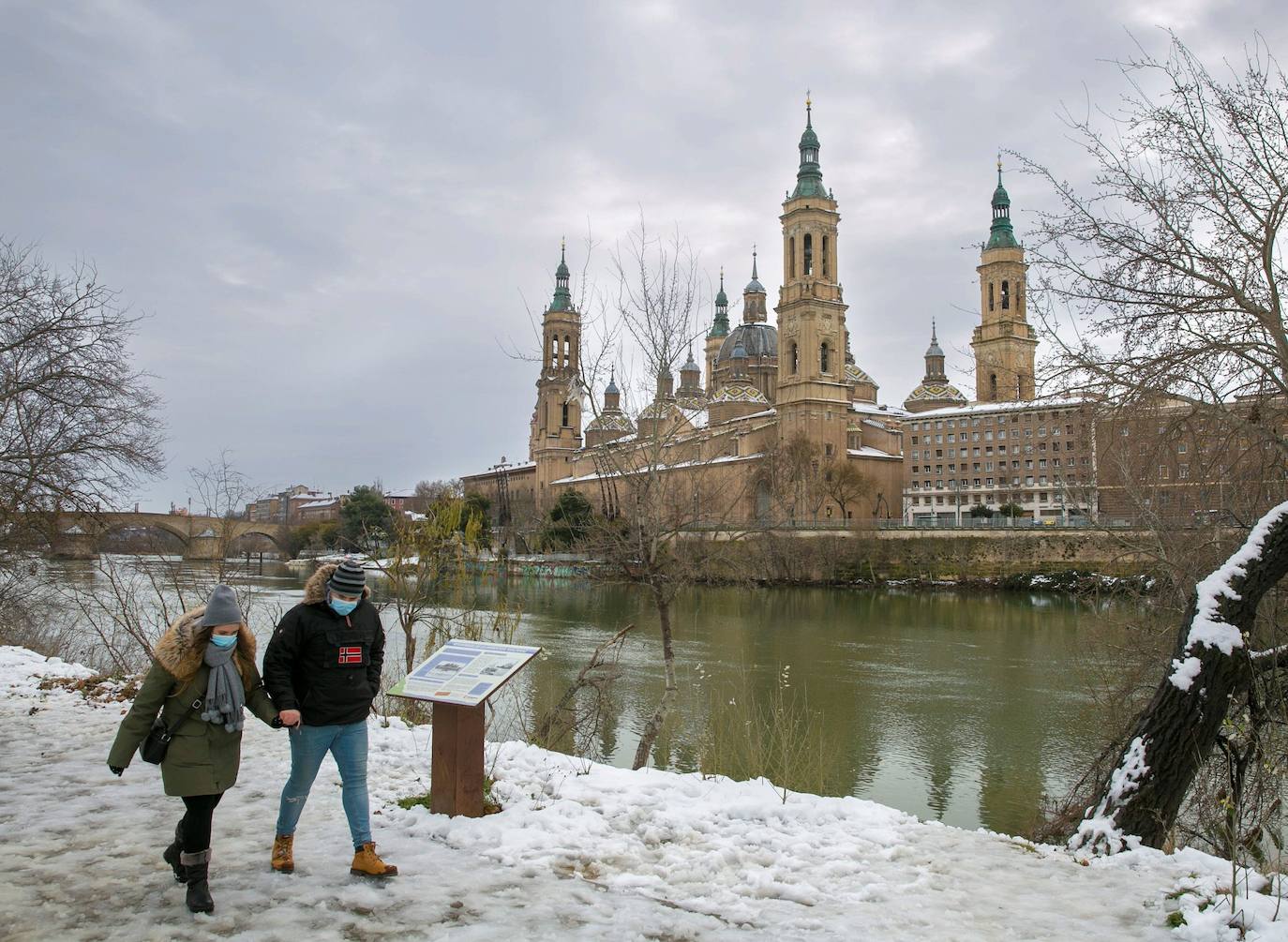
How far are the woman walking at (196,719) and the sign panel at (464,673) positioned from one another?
1418mm

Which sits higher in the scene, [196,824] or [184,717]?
[184,717]

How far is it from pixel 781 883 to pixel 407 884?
6.66 feet

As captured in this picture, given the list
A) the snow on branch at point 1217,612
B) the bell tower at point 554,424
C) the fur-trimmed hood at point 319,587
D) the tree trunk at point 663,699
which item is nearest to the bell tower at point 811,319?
the bell tower at point 554,424

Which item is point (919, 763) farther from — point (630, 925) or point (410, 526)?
point (630, 925)

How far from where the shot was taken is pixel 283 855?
16.4ft

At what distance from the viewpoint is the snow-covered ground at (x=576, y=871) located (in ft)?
14.6

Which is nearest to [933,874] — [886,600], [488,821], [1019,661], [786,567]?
[488,821]

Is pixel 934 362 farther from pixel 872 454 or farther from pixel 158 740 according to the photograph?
pixel 158 740

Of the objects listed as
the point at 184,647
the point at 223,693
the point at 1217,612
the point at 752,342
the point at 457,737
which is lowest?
the point at 457,737

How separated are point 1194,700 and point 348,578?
5705 mm

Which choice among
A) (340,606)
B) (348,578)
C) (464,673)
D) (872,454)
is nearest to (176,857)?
(340,606)

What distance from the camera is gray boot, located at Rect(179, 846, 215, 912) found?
4406mm

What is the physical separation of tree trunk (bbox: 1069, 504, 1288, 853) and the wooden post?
13.3ft

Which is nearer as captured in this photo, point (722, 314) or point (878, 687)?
point (878, 687)
